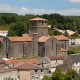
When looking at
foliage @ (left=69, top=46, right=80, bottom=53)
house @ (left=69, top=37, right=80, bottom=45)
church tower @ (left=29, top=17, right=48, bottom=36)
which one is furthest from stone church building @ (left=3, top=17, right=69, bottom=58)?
house @ (left=69, top=37, right=80, bottom=45)

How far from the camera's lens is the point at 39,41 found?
2329 inches

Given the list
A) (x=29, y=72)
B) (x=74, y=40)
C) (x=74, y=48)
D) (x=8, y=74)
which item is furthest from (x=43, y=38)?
(x=8, y=74)

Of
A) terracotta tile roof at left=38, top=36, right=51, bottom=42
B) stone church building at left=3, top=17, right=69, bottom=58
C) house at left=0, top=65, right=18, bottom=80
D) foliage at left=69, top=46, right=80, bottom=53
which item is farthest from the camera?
foliage at left=69, top=46, right=80, bottom=53

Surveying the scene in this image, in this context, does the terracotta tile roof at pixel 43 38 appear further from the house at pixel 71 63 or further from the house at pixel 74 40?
the house at pixel 74 40

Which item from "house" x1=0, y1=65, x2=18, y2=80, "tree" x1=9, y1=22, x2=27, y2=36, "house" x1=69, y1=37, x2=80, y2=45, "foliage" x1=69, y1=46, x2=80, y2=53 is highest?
"tree" x1=9, y1=22, x2=27, y2=36

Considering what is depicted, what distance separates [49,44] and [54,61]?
7.23 meters

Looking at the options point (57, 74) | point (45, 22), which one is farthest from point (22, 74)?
point (45, 22)

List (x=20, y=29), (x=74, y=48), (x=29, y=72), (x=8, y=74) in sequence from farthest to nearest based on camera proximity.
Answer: (x=20, y=29)
(x=74, y=48)
(x=29, y=72)
(x=8, y=74)

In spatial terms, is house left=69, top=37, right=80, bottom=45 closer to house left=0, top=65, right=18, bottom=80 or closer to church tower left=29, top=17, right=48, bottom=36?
church tower left=29, top=17, right=48, bottom=36

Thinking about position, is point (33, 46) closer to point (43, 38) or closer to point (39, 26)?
point (43, 38)

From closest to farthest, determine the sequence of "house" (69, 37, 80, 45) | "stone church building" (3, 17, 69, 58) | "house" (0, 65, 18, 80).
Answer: "house" (0, 65, 18, 80) < "stone church building" (3, 17, 69, 58) < "house" (69, 37, 80, 45)

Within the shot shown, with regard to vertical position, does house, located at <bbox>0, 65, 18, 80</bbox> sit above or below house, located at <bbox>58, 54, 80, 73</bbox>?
above

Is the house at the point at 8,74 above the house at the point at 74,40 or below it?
above

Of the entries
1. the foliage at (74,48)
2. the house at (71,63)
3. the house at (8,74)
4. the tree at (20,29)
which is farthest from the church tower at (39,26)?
the house at (8,74)
